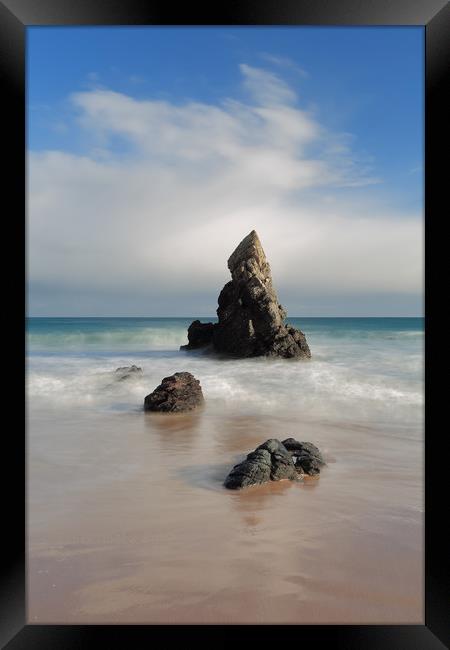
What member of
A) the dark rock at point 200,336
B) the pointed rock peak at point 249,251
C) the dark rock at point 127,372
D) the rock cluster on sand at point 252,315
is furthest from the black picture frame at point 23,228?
the dark rock at point 200,336

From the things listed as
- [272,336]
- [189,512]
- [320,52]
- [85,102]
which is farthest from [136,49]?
[272,336]

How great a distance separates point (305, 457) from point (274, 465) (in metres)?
0.34

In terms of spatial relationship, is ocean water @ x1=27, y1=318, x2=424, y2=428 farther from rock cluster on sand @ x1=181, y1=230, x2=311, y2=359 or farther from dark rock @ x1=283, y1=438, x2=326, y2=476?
dark rock @ x1=283, y1=438, x2=326, y2=476

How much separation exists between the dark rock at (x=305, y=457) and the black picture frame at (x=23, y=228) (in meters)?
1.83

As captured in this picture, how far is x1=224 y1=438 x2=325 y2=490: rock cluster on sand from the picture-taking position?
329cm

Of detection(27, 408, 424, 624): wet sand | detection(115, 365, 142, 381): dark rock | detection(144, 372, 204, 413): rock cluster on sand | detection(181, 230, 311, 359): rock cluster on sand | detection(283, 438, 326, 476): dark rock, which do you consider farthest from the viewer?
detection(181, 230, 311, 359): rock cluster on sand

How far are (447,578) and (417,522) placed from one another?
102 centimetres

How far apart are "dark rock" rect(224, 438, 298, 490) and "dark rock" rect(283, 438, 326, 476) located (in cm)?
12

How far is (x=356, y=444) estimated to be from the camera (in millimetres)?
4574

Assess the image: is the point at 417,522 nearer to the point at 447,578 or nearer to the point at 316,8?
the point at 447,578

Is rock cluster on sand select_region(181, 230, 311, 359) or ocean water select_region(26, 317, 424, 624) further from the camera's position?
rock cluster on sand select_region(181, 230, 311, 359)

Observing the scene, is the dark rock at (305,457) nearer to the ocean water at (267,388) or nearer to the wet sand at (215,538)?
the wet sand at (215,538)

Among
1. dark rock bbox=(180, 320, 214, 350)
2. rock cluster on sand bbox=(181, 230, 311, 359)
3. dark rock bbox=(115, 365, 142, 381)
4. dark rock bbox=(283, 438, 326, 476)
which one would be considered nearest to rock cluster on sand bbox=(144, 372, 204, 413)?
dark rock bbox=(283, 438, 326, 476)

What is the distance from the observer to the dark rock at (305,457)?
3.58m
